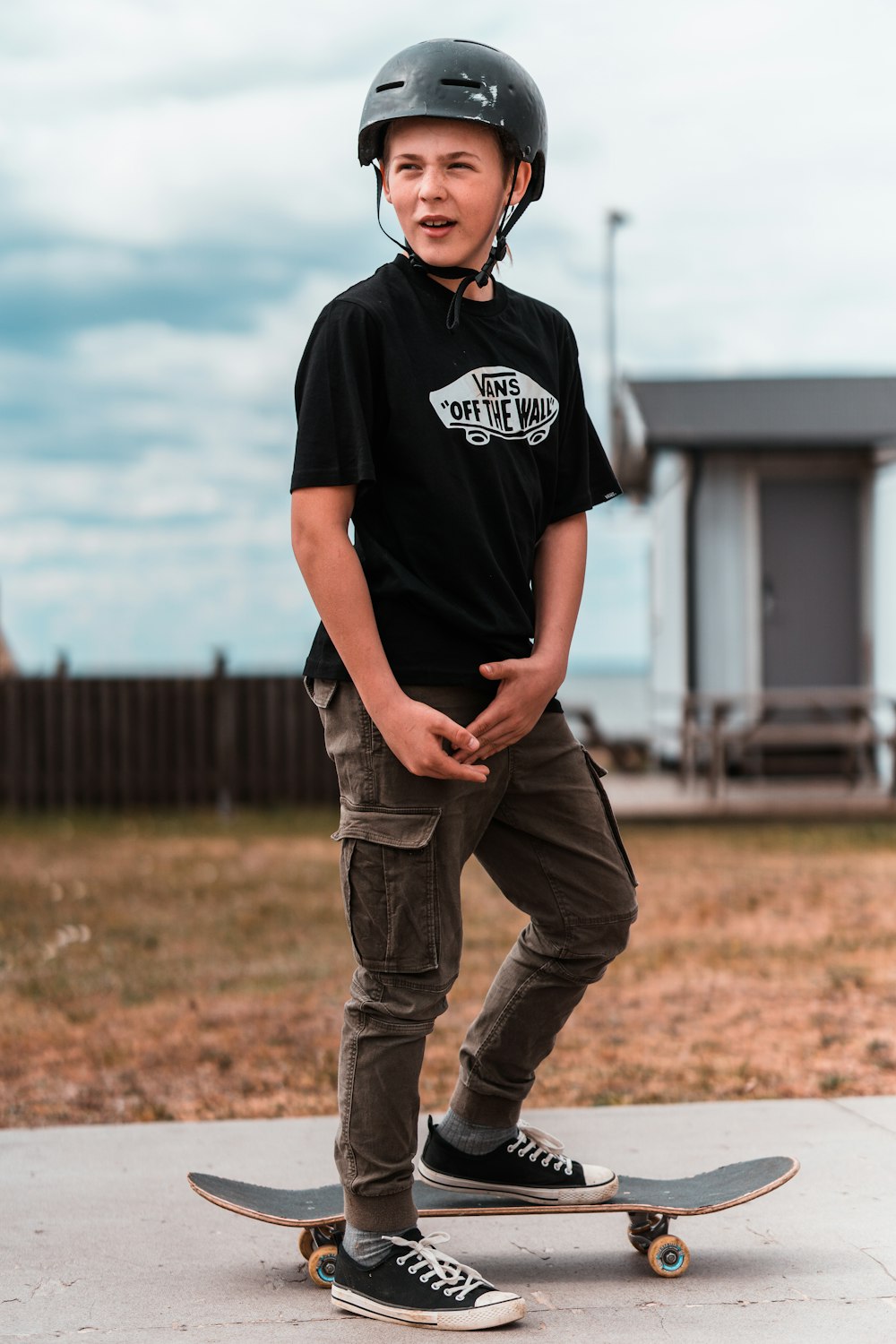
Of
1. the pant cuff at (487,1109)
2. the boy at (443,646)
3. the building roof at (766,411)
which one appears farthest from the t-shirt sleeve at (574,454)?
the building roof at (766,411)

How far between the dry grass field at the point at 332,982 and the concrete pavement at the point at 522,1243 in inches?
28.5

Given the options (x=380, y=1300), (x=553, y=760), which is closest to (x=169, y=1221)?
(x=380, y=1300)

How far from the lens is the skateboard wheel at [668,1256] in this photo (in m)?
2.86

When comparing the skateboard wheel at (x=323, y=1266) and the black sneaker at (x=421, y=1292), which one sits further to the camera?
the skateboard wheel at (x=323, y=1266)

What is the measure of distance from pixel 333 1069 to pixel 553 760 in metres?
2.67

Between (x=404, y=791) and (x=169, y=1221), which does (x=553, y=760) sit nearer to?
(x=404, y=791)

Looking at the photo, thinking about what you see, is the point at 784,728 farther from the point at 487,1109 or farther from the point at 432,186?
the point at 432,186

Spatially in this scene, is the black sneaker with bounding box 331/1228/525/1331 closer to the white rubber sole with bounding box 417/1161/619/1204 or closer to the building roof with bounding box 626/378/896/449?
the white rubber sole with bounding box 417/1161/619/1204

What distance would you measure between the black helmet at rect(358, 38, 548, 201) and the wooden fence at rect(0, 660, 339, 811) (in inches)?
497

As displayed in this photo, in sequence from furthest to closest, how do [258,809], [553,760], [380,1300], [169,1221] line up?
[258,809] → [169,1221] → [553,760] → [380,1300]

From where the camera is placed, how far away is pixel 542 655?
9.18 feet

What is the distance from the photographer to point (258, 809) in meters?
15.2

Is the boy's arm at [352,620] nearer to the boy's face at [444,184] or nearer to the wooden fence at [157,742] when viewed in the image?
the boy's face at [444,184]

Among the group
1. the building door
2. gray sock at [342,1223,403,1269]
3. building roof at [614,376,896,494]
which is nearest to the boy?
gray sock at [342,1223,403,1269]
